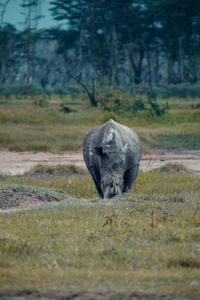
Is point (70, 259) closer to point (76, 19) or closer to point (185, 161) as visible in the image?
point (185, 161)

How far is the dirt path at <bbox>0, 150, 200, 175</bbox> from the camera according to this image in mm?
14961

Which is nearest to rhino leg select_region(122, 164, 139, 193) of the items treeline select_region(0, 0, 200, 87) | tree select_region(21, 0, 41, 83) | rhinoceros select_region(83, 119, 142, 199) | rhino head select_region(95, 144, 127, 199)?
rhinoceros select_region(83, 119, 142, 199)

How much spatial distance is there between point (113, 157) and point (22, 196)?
171cm

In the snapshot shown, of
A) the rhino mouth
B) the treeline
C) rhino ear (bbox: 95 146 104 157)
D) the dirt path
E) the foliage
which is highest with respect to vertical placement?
the treeline

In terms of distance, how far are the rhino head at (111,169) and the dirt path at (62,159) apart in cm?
612

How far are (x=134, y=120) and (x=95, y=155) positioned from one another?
694 inches

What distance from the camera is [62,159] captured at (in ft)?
55.1

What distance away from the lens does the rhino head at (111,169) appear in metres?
8.00

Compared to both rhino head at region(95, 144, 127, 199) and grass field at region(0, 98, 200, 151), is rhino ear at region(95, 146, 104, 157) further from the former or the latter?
grass field at region(0, 98, 200, 151)

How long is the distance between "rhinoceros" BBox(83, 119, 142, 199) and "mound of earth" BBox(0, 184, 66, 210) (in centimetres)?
86

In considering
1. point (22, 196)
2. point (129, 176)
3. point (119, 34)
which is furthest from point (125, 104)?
point (119, 34)

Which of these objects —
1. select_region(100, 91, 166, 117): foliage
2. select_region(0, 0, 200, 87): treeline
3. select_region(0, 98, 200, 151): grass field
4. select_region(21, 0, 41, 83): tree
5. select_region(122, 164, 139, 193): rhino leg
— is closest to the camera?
select_region(122, 164, 139, 193): rhino leg

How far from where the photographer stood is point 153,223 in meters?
6.36

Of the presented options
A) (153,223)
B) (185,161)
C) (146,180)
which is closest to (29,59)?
(185,161)
